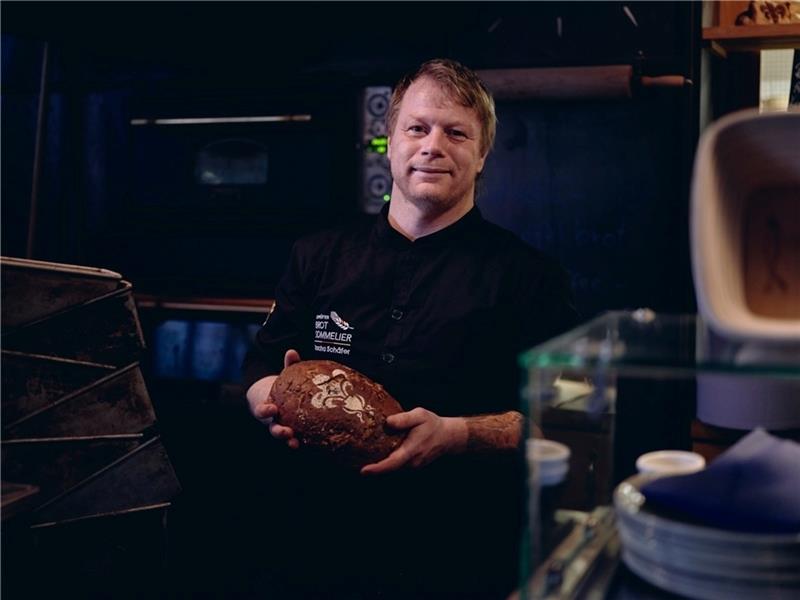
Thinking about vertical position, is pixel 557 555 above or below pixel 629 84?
below

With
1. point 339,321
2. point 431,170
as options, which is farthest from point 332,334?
point 431,170

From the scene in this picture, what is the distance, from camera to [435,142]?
6.26 ft

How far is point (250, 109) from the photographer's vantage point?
3379 millimetres

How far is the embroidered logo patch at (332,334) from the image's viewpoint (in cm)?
200

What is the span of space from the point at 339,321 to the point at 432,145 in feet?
1.41

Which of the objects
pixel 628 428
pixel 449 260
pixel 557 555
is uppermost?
pixel 449 260

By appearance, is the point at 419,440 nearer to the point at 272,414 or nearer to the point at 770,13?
the point at 272,414

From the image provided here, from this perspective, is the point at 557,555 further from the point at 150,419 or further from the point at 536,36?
the point at 536,36

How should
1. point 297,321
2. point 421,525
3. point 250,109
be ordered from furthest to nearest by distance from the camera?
point 250,109 < point 297,321 < point 421,525

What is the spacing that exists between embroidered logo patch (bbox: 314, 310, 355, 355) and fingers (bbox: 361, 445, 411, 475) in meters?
0.49

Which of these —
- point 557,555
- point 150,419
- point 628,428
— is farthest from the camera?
point 150,419

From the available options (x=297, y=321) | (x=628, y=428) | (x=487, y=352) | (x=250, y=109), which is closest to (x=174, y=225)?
(x=250, y=109)

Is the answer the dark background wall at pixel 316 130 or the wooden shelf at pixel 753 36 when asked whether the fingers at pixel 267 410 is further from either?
the wooden shelf at pixel 753 36

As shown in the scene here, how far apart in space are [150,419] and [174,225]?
177 cm
